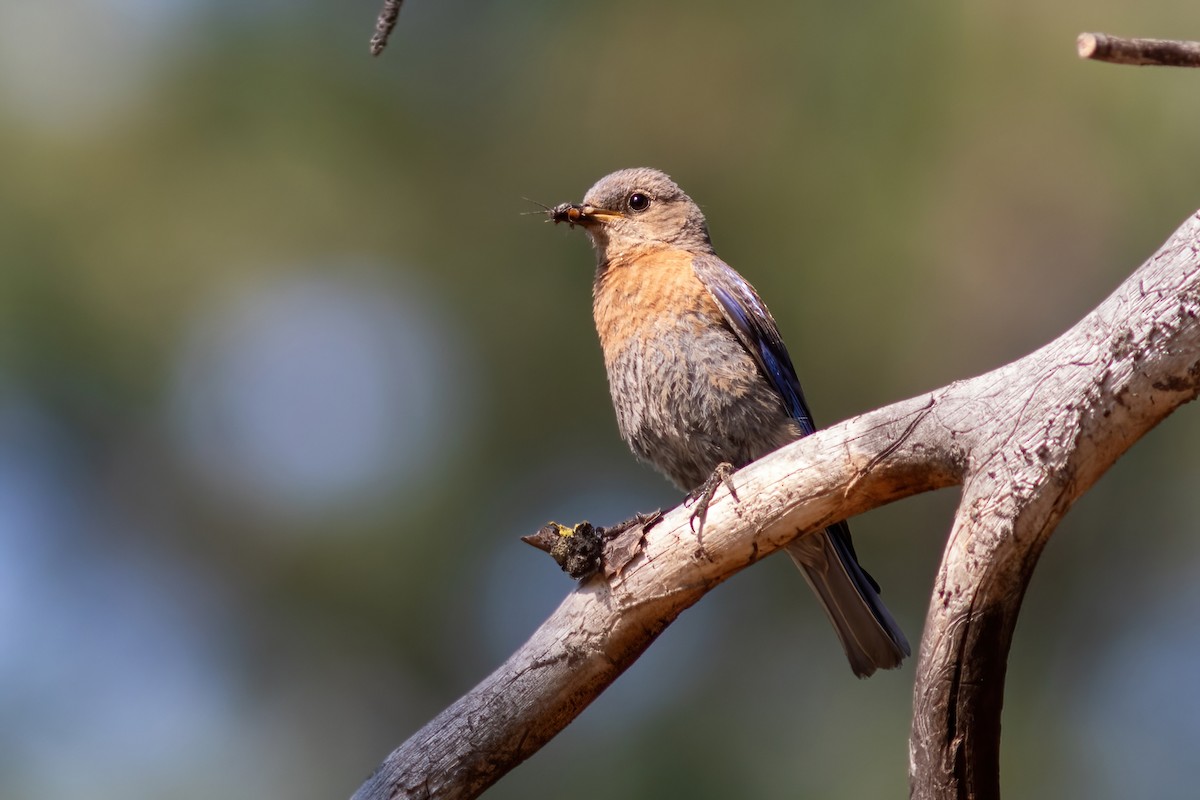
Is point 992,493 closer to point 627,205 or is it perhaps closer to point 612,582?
point 612,582

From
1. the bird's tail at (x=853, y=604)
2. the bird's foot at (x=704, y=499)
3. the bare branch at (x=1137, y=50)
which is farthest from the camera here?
the bird's tail at (x=853, y=604)

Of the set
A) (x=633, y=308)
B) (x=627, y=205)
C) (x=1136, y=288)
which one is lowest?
(x=1136, y=288)

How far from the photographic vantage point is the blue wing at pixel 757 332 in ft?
16.7

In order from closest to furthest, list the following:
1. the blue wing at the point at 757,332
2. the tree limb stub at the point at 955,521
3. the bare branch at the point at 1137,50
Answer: the bare branch at the point at 1137,50 → the tree limb stub at the point at 955,521 → the blue wing at the point at 757,332

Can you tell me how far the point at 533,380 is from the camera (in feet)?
30.3

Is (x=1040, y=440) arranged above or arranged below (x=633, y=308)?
below

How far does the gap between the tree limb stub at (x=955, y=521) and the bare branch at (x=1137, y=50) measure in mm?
395

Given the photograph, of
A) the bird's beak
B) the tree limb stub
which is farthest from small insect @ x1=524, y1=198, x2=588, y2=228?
the tree limb stub

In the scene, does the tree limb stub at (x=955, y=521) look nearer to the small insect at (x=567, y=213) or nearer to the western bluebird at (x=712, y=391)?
the western bluebird at (x=712, y=391)

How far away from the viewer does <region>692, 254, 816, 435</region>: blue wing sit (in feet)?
16.7

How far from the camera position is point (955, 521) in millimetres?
3230

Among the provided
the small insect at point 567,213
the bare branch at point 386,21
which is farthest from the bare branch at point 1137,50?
the small insect at point 567,213

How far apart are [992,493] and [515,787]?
621cm

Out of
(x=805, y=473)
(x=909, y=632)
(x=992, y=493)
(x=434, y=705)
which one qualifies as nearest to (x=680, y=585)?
(x=805, y=473)
